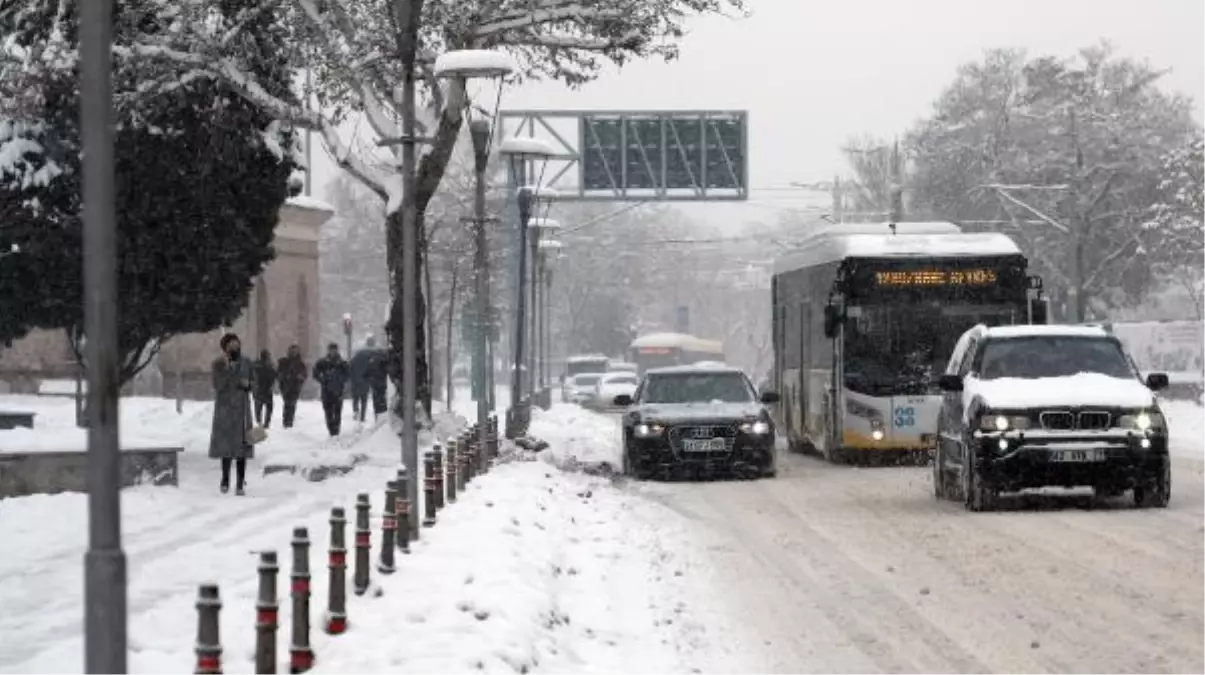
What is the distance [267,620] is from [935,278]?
2097 cm

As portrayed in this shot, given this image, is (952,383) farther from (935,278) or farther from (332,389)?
(332,389)

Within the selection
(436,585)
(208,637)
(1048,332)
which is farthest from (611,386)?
(208,637)

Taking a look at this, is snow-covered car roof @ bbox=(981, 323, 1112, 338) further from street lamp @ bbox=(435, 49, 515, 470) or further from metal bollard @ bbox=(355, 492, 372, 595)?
metal bollard @ bbox=(355, 492, 372, 595)

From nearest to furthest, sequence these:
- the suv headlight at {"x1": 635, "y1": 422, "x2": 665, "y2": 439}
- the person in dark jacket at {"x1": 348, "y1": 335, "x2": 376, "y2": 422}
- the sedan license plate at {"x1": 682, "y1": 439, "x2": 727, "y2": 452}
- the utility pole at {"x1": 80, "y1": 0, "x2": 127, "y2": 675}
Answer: the utility pole at {"x1": 80, "y1": 0, "x2": 127, "y2": 675} → the sedan license plate at {"x1": 682, "y1": 439, "x2": 727, "y2": 452} → the suv headlight at {"x1": 635, "y1": 422, "x2": 665, "y2": 439} → the person in dark jacket at {"x1": 348, "y1": 335, "x2": 376, "y2": 422}

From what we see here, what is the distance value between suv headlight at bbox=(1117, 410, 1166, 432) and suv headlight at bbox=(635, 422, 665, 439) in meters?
8.66

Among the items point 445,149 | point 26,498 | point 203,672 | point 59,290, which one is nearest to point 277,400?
point 59,290

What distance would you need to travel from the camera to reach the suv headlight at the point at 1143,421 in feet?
64.5

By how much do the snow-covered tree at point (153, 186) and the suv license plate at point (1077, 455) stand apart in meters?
15.0

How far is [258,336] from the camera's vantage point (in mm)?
59688

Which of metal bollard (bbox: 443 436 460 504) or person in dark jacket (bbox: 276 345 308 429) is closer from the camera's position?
metal bollard (bbox: 443 436 460 504)

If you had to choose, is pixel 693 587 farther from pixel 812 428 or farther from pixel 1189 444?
pixel 1189 444

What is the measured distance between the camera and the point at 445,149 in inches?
1171

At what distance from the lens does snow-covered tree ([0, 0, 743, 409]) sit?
95.9ft

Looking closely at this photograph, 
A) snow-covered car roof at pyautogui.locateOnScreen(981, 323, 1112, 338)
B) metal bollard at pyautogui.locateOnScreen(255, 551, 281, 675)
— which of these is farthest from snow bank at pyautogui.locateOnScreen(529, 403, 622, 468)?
metal bollard at pyautogui.locateOnScreen(255, 551, 281, 675)
